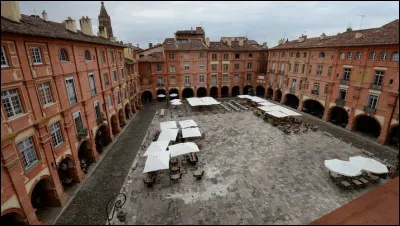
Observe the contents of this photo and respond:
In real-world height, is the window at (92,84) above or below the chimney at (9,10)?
below

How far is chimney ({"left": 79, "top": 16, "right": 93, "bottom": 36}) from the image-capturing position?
69.9ft

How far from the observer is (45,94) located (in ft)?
43.7

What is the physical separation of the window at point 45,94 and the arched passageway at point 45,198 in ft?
17.2

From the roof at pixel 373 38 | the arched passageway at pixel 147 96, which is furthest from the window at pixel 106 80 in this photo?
the roof at pixel 373 38

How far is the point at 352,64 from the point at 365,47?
7.82 ft

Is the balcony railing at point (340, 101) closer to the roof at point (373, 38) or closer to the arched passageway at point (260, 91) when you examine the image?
the roof at point (373, 38)

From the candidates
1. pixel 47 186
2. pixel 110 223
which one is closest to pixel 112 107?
pixel 47 186

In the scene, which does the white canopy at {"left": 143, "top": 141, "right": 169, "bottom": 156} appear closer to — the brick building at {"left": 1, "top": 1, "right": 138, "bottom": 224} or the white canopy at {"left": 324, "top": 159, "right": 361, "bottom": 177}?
the brick building at {"left": 1, "top": 1, "right": 138, "bottom": 224}

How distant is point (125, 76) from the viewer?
30.5 m

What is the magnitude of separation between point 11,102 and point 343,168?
72.6 ft

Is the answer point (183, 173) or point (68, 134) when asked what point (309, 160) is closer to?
point (183, 173)

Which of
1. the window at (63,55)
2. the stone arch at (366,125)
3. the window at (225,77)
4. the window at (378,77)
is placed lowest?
the stone arch at (366,125)

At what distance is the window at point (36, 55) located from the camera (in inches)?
491

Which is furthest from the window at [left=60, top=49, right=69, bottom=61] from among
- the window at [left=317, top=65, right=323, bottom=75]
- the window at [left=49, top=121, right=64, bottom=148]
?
the window at [left=317, top=65, right=323, bottom=75]
